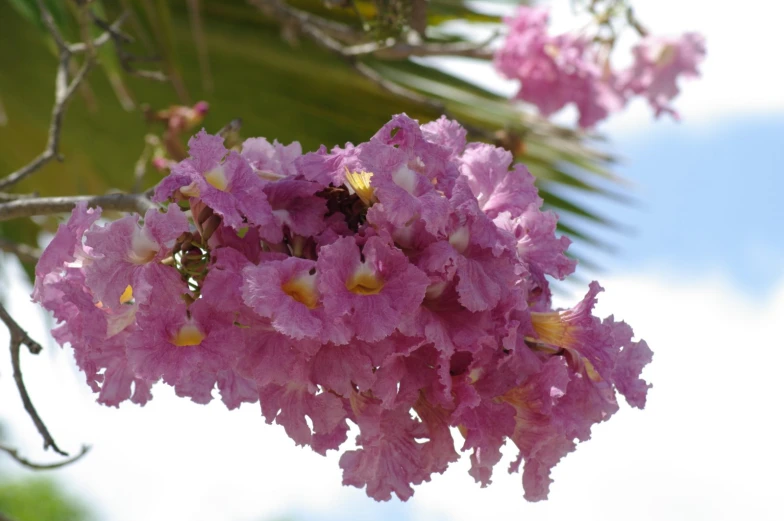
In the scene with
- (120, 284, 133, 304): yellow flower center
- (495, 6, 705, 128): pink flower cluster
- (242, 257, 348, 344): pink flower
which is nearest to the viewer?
(242, 257, 348, 344): pink flower

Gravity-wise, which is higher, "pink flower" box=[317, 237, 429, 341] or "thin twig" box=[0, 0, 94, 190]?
"pink flower" box=[317, 237, 429, 341]

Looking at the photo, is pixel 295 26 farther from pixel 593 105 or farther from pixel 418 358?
pixel 418 358

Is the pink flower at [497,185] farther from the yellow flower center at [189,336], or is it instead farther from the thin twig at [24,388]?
the thin twig at [24,388]

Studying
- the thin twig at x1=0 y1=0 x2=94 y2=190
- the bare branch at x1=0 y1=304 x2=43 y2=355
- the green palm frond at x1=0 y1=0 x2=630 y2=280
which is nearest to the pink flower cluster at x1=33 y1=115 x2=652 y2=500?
the bare branch at x1=0 y1=304 x2=43 y2=355

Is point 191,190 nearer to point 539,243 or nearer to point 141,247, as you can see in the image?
Answer: point 141,247

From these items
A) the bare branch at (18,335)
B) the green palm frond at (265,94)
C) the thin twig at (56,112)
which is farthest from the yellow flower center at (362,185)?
the green palm frond at (265,94)

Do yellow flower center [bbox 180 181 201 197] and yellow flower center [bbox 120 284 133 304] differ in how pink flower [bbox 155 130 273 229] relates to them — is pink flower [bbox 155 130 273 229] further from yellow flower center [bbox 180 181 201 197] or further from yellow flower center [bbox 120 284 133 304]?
yellow flower center [bbox 120 284 133 304]

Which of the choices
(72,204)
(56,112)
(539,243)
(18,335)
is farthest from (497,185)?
(56,112)
